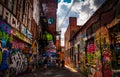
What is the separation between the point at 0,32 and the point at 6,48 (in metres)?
1.50

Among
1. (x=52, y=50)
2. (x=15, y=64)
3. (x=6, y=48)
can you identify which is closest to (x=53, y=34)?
(x=52, y=50)

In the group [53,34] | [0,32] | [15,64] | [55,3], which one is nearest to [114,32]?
[0,32]

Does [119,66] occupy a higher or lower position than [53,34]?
lower

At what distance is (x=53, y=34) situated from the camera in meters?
36.8

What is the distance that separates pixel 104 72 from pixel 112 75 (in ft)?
3.99

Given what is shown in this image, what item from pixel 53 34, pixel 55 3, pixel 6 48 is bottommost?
pixel 6 48

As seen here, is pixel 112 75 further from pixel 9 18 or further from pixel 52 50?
pixel 52 50

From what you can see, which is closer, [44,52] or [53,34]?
[44,52]

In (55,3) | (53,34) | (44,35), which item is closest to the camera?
(44,35)

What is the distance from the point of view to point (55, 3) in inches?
1564

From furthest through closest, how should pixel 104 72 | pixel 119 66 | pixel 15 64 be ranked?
pixel 15 64
pixel 104 72
pixel 119 66

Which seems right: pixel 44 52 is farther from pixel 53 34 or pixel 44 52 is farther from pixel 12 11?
pixel 12 11

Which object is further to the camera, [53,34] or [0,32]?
[53,34]

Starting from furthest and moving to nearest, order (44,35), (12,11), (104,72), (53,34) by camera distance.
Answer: (53,34), (44,35), (12,11), (104,72)
